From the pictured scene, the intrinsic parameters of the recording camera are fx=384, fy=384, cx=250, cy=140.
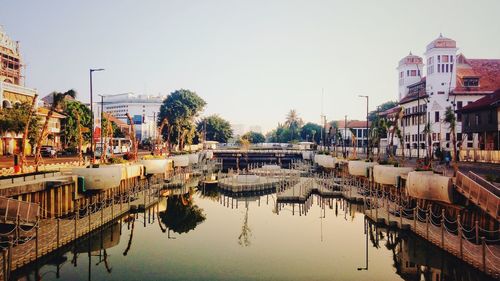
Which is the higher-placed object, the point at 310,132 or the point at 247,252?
the point at 310,132

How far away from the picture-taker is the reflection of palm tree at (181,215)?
1421 inches

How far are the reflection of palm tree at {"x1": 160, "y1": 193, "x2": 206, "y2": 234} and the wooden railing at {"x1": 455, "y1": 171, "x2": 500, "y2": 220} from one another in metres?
22.4

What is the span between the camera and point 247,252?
90.0 feet

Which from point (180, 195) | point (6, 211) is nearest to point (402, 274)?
point (6, 211)

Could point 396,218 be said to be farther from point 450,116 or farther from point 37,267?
point 37,267

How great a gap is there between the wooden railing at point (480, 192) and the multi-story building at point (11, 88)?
54.3m

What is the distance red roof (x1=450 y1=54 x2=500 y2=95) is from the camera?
75.2 m

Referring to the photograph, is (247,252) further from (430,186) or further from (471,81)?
(471,81)

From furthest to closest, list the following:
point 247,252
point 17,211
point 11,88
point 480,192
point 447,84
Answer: point 447,84, point 11,88, point 247,252, point 17,211, point 480,192

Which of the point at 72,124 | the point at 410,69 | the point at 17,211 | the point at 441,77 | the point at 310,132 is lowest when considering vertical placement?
the point at 17,211

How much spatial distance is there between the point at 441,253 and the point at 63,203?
2877cm

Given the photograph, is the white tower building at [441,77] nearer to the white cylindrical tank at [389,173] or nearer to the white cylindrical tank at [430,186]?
the white cylindrical tank at [389,173]

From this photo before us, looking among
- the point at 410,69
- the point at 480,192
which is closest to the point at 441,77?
the point at 410,69

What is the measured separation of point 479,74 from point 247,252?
72.5 metres
